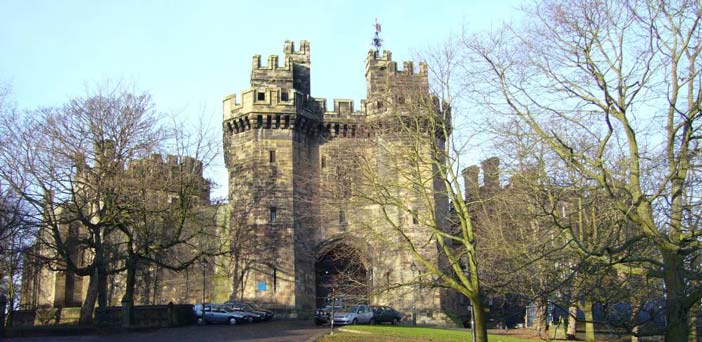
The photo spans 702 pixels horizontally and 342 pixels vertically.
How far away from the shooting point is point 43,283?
4388 centimetres

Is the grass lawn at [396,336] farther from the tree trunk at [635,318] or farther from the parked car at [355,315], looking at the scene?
the tree trunk at [635,318]

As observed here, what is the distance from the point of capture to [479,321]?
15641mm

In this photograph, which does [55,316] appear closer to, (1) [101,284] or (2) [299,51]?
(1) [101,284]

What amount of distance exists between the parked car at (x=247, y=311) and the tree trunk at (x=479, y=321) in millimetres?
14061

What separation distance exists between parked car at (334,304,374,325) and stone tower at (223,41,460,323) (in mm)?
1884

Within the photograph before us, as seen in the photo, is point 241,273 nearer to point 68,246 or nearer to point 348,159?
point 68,246

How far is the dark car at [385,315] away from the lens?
2833 cm

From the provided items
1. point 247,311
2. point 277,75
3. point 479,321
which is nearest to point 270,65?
point 277,75

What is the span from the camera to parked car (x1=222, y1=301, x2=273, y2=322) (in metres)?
28.1

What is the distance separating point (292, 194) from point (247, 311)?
5920mm

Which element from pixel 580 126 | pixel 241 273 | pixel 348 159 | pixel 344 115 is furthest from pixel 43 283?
pixel 580 126

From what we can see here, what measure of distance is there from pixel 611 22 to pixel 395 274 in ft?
67.6

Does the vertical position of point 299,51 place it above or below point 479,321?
above

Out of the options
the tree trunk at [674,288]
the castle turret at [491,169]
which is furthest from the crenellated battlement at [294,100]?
the tree trunk at [674,288]
